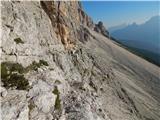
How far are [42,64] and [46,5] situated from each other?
18.8m

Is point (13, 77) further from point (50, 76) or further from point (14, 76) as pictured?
point (50, 76)

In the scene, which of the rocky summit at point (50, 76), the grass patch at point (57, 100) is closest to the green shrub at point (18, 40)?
the rocky summit at point (50, 76)

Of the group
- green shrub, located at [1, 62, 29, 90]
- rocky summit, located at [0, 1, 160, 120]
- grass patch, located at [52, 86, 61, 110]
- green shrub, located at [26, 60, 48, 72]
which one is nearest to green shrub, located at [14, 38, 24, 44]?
rocky summit, located at [0, 1, 160, 120]

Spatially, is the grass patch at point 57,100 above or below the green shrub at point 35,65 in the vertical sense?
below

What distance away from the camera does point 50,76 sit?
4150cm

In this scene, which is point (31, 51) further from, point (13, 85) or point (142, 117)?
point (142, 117)

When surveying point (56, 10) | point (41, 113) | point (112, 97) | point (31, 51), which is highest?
point (56, 10)

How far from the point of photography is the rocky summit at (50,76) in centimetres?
3319

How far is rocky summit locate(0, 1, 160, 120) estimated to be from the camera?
33.2 m

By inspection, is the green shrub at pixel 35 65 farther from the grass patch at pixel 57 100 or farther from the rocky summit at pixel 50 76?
the grass patch at pixel 57 100

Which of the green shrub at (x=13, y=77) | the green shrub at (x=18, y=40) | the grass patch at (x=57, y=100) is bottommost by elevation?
the grass patch at (x=57, y=100)

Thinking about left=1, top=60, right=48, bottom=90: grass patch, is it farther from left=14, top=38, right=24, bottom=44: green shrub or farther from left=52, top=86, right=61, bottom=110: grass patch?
left=52, top=86, right=61, bottom=110: grass patch

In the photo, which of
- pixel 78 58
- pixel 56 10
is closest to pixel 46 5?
pixel 56 10

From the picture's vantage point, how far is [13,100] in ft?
99.8
